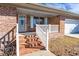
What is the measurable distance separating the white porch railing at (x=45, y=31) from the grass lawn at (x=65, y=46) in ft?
0.78

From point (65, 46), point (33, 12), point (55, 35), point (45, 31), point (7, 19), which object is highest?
point (33, 12)

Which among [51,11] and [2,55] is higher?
[51,11]

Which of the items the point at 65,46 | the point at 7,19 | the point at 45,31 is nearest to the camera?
the point at 7,19

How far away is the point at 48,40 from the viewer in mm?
6402

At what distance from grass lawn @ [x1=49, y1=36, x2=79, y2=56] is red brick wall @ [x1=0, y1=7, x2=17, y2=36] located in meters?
1.38

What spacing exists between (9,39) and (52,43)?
4.39 ft

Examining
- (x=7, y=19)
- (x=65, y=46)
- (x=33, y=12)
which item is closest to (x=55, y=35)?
(x=65, y=46)

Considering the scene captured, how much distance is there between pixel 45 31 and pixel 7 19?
4.16 ft

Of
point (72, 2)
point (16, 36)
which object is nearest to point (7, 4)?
point (16, 36)

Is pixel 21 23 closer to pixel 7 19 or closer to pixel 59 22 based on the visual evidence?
pixel 7 19

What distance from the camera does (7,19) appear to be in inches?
241

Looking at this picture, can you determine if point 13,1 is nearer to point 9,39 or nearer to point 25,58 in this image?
point 9,39

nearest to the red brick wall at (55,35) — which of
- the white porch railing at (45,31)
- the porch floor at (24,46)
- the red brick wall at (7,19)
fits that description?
→ the white porch railing at (45,31)

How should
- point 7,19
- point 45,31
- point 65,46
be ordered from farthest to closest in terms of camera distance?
point 45,31, point 65,46, point 7,19
